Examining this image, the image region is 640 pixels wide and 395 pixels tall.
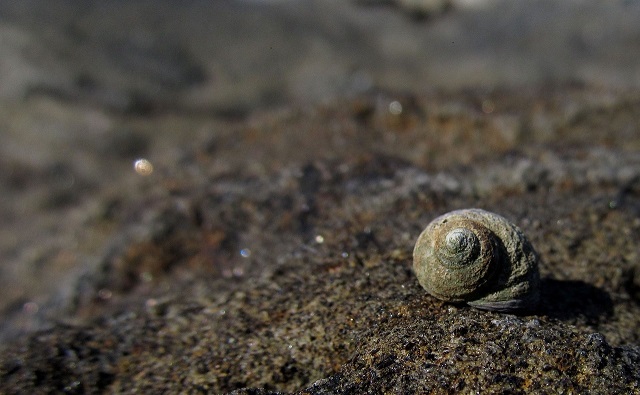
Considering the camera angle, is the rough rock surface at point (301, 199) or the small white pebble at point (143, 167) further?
the small white pebble at point (143, 167)

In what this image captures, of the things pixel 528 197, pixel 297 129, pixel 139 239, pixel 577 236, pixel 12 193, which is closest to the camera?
pixel 577 236

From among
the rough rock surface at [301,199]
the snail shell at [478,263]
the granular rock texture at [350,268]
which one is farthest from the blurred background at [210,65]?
the snail shell at [478,263]

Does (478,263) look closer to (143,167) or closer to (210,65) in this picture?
→ (143,167)

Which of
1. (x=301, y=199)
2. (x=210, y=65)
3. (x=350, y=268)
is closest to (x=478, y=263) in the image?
(x=350, y=268)

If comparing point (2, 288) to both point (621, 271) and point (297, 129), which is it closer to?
point (297, 129)

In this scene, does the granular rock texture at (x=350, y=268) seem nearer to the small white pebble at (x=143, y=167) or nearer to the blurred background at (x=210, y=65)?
the small white pebble at (x=143, y=167)

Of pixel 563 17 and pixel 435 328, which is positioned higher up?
pixel 563 17

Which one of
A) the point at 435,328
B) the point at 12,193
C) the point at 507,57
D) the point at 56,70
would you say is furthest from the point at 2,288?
the point at 507,57
